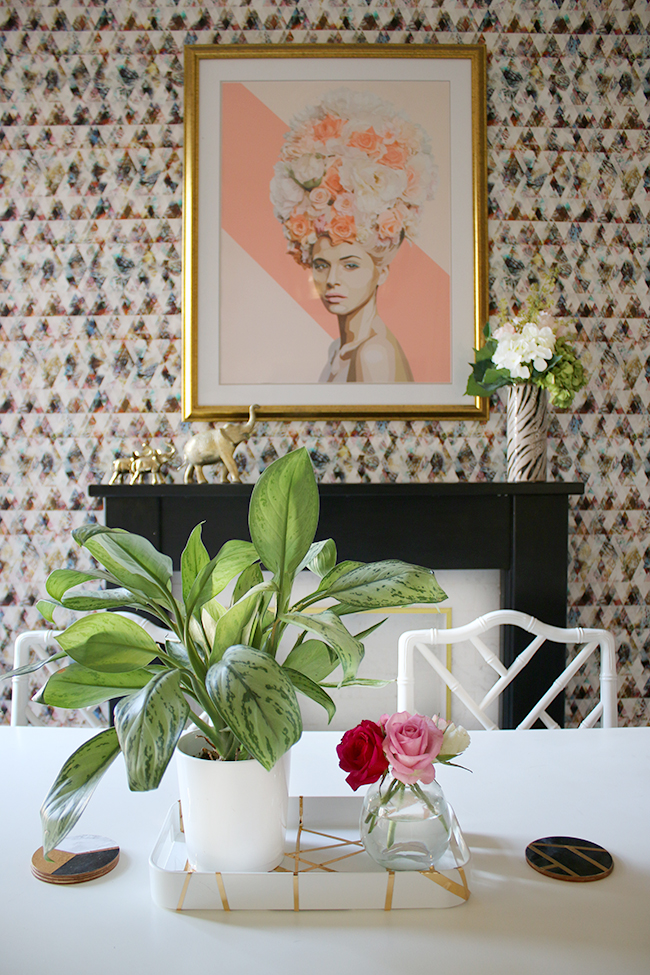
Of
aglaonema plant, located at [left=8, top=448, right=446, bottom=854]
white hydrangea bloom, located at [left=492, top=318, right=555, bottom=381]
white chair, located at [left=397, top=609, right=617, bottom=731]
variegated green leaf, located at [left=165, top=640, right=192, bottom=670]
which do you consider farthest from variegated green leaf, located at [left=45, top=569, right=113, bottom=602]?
white hydrangea bloom, located at [left=492, top=318, right=555, bottom=381]

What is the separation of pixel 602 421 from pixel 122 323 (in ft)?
5.04

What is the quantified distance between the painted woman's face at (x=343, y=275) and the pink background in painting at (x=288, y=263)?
0.09 feet

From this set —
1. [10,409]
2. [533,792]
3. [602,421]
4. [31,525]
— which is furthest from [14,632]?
[602,421]

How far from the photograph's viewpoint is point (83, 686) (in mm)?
662

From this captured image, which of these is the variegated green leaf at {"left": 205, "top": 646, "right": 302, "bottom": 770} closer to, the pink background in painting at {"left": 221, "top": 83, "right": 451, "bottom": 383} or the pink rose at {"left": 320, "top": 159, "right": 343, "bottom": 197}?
the pink background in painting at {"left": 221, "top": 83, "right": 451, "bottom": 383}

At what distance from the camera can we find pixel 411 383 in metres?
2.19

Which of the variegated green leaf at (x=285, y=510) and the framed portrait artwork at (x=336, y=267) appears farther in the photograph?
the framed portrait artwork at (x=336, y=267)

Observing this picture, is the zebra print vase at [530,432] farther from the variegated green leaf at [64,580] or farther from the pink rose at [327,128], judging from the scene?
the variegated green leaf at [64,580]

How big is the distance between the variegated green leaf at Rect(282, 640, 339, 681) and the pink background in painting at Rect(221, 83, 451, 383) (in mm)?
1576

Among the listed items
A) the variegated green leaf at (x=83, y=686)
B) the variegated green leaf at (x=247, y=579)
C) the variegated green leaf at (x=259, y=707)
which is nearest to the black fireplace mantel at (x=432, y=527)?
the variegated green leaf at (x=247, y=579)

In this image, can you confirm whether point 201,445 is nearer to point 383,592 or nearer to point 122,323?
point 122,323

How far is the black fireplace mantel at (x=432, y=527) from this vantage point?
1.95 m

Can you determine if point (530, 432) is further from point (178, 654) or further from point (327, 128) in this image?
point (178, 654)

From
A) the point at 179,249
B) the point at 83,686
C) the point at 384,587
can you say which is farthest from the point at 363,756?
the point at 179,249
